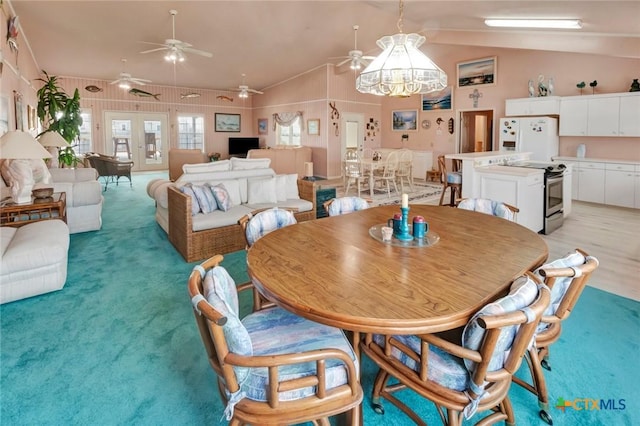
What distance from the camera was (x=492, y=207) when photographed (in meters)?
2.77

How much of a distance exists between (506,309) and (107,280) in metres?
3.34

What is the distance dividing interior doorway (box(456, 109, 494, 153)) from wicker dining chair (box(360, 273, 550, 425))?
29.8ft

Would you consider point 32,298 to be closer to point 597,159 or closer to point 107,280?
point 107,280

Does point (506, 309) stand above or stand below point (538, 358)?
above

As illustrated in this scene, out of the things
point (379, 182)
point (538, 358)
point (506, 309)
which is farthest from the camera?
point (379, 182)

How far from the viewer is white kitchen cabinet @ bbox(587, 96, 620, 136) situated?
21.4 ft

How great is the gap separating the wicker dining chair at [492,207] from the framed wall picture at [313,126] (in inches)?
322

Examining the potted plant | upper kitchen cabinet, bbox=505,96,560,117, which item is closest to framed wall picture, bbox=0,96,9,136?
the potted plant

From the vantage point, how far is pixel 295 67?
34.4ft

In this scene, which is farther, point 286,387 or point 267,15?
point 267,15

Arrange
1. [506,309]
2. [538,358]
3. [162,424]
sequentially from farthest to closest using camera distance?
[538,358] → [162,424] → [506,309]

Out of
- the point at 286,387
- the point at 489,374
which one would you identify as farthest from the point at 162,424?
A: the point at 489,374

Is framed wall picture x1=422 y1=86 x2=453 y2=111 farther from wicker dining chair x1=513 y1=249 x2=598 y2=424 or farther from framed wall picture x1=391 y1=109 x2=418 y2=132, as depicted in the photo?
wicker dining chair x1=513 y1=249 x2=598 y2=424

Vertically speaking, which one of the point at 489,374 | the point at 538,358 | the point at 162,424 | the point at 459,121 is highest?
the point at 459,121
